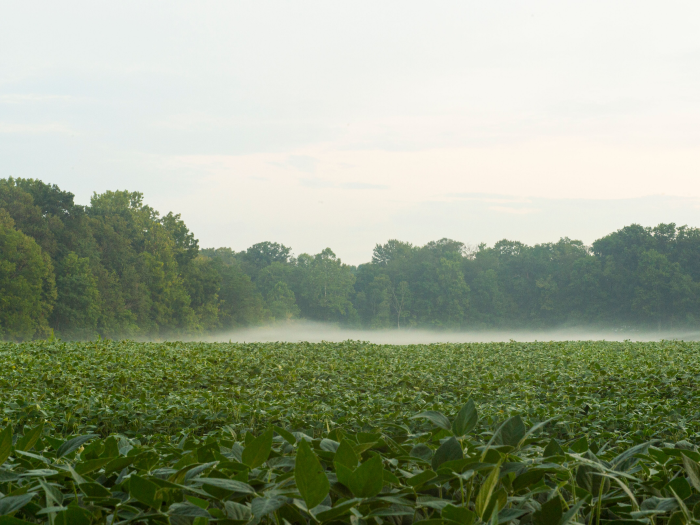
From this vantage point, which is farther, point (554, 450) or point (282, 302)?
point (282, 302)

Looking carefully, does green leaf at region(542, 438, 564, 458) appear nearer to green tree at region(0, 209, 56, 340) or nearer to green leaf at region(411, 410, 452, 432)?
green leaf at region(411, 410, 452, 432)

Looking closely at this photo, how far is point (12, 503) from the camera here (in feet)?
2.84

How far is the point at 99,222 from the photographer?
34.6 metres

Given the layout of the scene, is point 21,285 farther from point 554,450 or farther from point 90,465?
point 554,450

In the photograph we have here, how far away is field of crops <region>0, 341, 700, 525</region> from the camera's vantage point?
926 mm

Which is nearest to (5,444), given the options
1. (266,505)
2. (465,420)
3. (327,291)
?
(266,505)

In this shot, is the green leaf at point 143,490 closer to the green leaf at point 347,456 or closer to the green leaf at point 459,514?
the green leaf at point 347,456

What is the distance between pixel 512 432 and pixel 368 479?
0.41 metres

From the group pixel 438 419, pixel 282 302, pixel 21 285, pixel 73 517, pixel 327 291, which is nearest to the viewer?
pixel 73 517

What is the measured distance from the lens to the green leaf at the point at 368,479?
2.98 ft

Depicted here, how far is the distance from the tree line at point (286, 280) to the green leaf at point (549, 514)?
103 ft

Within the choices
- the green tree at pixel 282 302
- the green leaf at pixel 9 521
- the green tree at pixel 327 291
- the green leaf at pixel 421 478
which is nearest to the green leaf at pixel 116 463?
the green leaf at pixel 9 521

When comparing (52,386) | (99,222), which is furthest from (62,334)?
(52,386)

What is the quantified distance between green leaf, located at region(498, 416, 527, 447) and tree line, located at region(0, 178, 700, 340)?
3125cm
